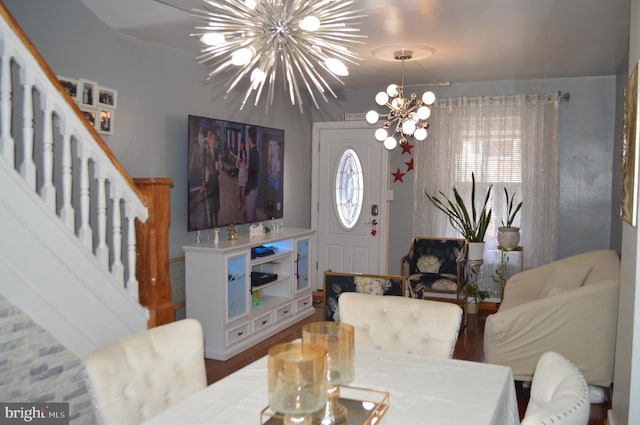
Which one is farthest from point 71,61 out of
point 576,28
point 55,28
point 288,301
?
point 576,28

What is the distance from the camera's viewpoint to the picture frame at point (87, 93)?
3645 millimetres

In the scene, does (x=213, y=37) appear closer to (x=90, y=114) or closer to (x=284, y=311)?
(x=90, y=114)

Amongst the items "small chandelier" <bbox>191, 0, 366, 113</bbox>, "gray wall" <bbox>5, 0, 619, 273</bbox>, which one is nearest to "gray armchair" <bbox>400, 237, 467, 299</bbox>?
"gray wall" <bbox>5, 0, 619, 273</bbox>

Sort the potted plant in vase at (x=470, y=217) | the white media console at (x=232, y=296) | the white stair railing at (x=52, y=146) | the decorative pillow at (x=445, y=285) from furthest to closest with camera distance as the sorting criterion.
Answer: the potted plant in vase at (x=470, y=217)
the decorative pillow at (x=445, y=285)
the white media console at (x=232, y=296)
the white stair railing at (x=52, y=146)

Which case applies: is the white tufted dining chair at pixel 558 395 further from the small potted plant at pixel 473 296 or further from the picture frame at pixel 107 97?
the small potted plant at pixel 473 296

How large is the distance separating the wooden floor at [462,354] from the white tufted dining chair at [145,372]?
1.83 meters

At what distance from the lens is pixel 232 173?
16.3 ft

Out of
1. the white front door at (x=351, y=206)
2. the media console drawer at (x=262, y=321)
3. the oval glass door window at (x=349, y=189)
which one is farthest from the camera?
the oval glass door window at (x=349, y=189)

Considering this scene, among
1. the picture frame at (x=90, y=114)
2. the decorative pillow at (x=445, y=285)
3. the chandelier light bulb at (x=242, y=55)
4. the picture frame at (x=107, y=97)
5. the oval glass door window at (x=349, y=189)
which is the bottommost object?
the decorative pillow at (x=445, y=285)

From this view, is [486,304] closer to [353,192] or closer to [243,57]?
[353,192]

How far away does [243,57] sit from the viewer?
157 centimetres

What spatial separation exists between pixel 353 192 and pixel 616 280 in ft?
12.2

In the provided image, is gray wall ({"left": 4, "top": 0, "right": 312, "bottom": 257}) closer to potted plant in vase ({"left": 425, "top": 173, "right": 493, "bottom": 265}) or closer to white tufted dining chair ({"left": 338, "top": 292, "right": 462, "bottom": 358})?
white tufted dining chair ({"left": 338, "top": 292, "right": 462, "bottom": 358})

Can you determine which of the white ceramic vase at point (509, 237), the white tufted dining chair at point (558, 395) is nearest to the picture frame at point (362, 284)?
the white tufted dining chair at point (558, 395)
